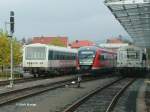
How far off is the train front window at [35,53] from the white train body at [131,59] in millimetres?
9207

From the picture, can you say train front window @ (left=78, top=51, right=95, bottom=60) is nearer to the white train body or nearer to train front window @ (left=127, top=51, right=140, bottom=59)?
the white train body

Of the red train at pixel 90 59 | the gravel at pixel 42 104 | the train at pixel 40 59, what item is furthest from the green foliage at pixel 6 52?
the gravel at pixel 42 104

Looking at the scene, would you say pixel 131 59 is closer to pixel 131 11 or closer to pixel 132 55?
pixel 132 55

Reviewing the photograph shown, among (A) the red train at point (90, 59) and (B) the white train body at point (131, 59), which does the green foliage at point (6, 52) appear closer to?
(A) the red train at point (90, 59)

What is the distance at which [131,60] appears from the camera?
4781cm

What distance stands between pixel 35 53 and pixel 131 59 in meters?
10.3

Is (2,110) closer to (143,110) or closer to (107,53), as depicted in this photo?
(143,110)

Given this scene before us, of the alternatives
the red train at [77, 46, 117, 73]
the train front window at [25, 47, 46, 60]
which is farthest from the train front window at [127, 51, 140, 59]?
the train front window at [25, 47, 46, 60]

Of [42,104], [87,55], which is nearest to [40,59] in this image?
[87,55]

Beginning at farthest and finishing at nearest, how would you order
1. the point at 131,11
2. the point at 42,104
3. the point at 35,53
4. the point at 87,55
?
the point at 35,53 < the point at 87,55 < the point at 131,11 < the point at 42,104

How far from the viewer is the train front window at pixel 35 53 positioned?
43.2 m

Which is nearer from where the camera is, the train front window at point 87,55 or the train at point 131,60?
the train front window at point 87,55

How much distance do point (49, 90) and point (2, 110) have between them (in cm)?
1004

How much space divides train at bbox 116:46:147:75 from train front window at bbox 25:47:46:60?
9.23 meters
